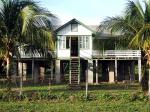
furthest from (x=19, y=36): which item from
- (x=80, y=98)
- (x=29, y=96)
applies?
(x=80, y=98)

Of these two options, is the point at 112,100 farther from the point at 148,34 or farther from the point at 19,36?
the point at 19,36

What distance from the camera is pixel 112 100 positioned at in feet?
65.7

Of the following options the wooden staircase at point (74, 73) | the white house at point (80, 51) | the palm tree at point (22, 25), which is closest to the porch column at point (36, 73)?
the white house at point (80, 51)

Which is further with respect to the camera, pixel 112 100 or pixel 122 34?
pixel 122 34

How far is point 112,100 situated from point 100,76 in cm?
2730

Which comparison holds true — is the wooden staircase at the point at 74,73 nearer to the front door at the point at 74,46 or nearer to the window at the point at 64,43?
the window at the point at 64,43

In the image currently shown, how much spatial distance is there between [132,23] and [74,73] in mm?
15109

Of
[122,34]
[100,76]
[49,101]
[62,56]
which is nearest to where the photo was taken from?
[49,101]

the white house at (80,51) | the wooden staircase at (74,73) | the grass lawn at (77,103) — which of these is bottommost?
the grass lawn at (77,103)

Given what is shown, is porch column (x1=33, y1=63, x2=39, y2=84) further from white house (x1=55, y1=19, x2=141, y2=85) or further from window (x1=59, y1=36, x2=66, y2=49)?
window (x1=59, y1=36, x2=66, y2=49)

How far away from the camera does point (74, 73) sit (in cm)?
3541

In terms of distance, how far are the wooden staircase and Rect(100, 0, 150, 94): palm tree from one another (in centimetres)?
1241

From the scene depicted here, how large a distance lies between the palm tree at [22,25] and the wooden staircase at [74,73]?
42.6 feet

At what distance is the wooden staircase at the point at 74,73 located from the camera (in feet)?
111
